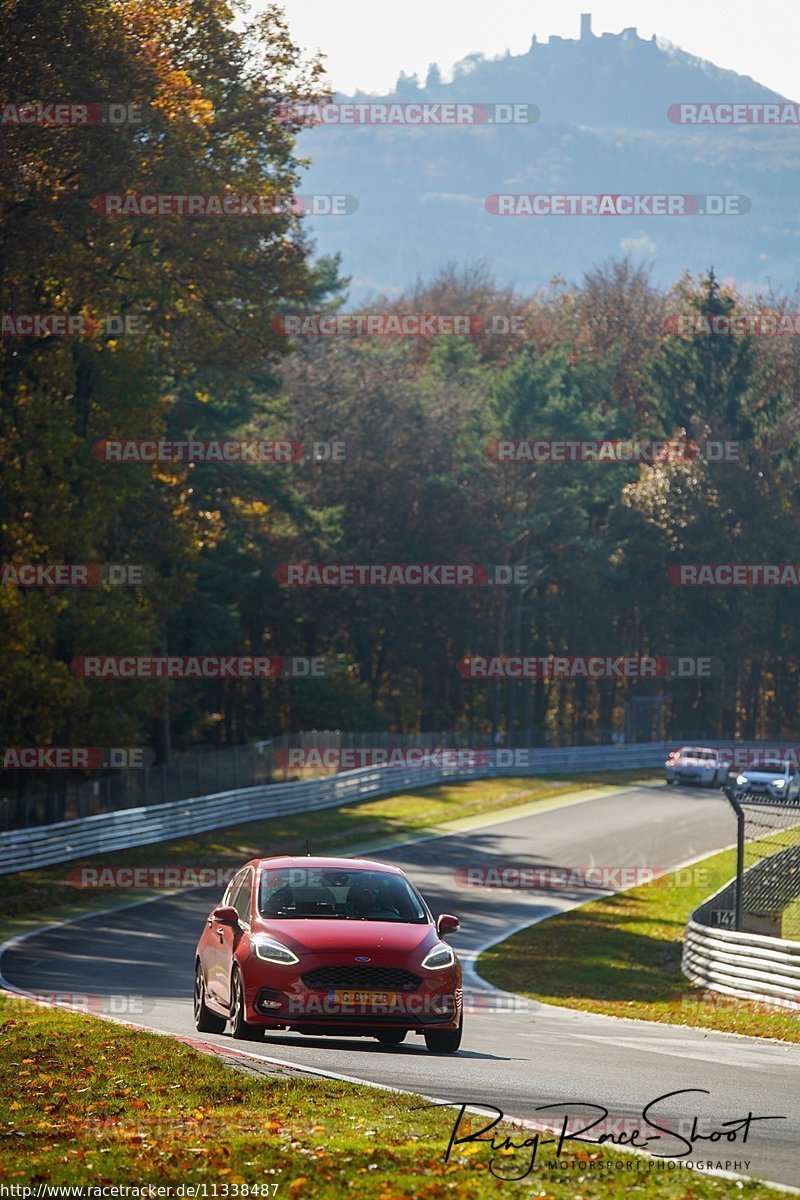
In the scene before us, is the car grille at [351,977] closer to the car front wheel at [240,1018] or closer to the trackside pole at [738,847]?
the car front wheel at [240,1018]

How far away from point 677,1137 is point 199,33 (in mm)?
31118

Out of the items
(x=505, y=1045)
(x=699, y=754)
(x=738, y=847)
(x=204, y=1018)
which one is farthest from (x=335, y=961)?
(x=699, y=754)

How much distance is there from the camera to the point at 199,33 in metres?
36.2

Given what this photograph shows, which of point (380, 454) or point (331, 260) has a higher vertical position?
point (331, 260)

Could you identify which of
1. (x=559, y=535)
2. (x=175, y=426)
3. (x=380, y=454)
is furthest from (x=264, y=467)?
(x=559, y=535)

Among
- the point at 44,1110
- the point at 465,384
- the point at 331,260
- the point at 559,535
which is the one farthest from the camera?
the point at 331,260

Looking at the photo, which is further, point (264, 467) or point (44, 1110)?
point (264, 467)

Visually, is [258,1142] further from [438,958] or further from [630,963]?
[630,963]

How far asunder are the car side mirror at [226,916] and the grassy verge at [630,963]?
18.9 feet

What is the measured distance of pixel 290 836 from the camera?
42.3 m

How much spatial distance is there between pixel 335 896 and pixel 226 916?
3.08 feet

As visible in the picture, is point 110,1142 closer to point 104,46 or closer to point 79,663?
point 104,46

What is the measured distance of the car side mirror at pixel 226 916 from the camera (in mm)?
14328

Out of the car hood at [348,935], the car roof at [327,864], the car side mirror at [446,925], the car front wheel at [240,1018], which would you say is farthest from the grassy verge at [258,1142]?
the car side mirror at [446,925]
